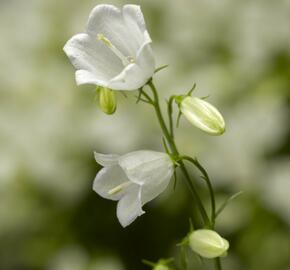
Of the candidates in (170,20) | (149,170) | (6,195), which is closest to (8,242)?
(6,195)

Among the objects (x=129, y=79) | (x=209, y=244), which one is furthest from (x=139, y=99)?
(x=209, y=244)

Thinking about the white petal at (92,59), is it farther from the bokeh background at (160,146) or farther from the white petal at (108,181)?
the bokeh background at (160,146)

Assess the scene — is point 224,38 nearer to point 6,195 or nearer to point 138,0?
point 138,0

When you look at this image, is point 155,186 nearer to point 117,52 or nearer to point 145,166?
point 145,166

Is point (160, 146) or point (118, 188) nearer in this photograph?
point (118, 188)

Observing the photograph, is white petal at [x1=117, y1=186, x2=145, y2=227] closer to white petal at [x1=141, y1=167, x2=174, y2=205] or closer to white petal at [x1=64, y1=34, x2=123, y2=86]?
white petal at [x1=141, y1=167, x2=174, y2=205]

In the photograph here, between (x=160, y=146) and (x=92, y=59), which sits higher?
(x=92, y=59)

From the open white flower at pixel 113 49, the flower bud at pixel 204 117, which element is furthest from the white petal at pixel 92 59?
the flower bud at pixel 204 117
